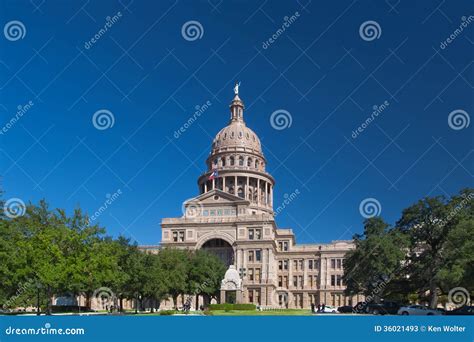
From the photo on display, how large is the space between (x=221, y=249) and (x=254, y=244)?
7.44 metres

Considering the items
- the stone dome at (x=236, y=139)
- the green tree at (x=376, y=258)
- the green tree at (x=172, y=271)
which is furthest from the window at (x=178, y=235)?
the green tree at (x=376, y=258)

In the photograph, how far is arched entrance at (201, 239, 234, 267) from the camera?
10275 cm

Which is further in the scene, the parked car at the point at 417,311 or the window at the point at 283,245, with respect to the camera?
the window at the point at 283,245

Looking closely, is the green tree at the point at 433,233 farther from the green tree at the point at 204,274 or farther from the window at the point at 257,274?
the window at the point at 257,274

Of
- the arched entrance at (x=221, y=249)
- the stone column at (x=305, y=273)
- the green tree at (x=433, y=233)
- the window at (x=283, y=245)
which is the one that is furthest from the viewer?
the window at (x=283, y=245)

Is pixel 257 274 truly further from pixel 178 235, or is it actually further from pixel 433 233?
pixel 433 233

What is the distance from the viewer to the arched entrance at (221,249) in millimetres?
102750

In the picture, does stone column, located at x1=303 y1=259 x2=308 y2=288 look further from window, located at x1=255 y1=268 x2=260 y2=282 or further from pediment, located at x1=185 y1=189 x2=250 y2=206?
pediment, located at x1=185 y1=189 x2=250 y2=206

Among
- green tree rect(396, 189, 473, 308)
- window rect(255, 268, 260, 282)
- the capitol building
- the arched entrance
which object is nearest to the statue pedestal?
the capitol building

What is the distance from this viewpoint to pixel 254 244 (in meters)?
99.6

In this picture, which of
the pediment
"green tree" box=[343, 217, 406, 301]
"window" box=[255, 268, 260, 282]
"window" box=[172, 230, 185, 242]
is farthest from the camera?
the pediment

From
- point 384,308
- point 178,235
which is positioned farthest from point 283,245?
point 384,308

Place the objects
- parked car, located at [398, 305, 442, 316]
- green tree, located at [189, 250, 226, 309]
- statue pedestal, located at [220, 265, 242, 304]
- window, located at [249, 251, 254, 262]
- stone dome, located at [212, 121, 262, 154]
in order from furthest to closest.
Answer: stone dome, located at [212, 121, 262, 154] → window, located at [249, 251, 254, 262] → green tree, located at [189, 250, 226, 309] → statue pedestal, located at [220, 265, 242, 304] → parked car, located at [398, 305, 442, 316]

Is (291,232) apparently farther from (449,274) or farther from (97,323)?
(97,323)
